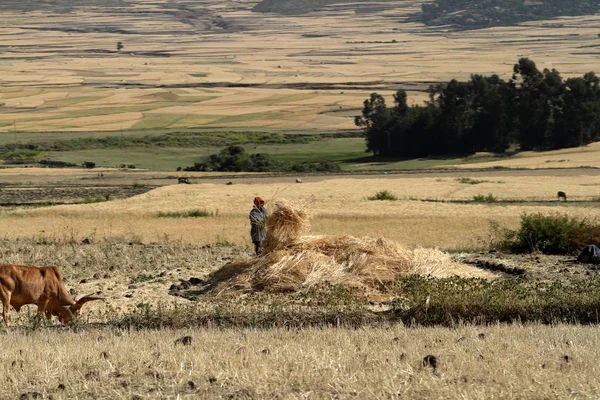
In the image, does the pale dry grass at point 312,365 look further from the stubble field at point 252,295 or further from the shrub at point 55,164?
the shrub at point 55,164

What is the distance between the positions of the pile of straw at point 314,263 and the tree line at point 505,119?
63320mm

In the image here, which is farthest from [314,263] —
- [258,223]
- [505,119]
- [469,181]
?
[505,119]

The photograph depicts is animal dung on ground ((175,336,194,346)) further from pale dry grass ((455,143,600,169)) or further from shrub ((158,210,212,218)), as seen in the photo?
pale dry grass ((455,143,600,169))

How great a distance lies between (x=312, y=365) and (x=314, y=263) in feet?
25.4

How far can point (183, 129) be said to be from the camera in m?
106

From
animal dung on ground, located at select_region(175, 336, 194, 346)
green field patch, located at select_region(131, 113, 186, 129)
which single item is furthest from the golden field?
green field patch, located at select_region(131, 113, 186, 129)

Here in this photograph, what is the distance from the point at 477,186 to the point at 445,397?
4253cm

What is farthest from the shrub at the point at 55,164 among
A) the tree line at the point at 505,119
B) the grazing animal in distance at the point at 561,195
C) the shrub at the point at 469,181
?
the grazing animal in distance at the point at 561,195

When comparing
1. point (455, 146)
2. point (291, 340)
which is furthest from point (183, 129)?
point (291, 340)

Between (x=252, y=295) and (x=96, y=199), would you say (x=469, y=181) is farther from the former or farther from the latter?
(x=252, y=295)

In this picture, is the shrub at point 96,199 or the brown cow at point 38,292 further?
the shrub at point 96,199

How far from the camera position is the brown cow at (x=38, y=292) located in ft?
45.6

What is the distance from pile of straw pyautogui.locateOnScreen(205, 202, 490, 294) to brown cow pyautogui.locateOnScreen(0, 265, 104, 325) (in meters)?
3.40

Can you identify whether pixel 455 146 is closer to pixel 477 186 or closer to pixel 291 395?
pixel 477 186
